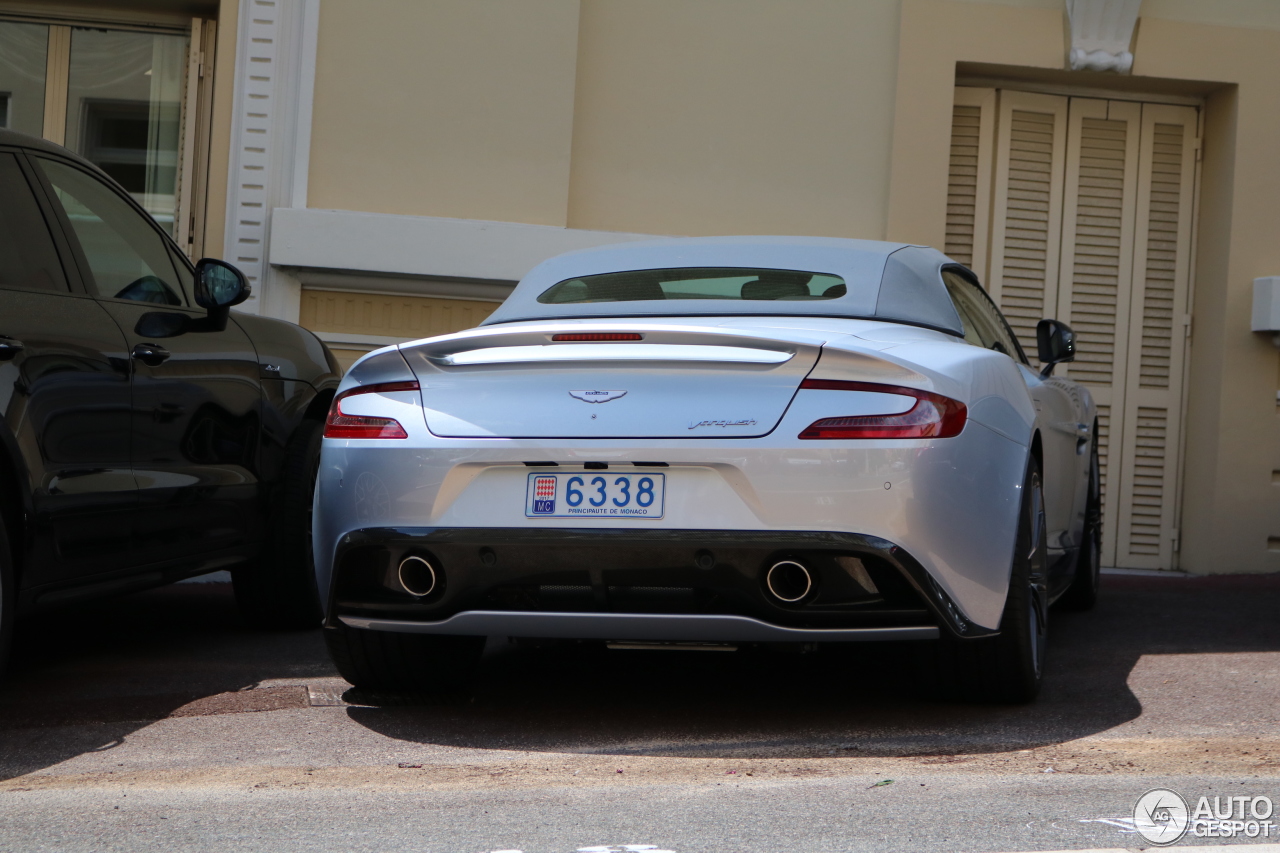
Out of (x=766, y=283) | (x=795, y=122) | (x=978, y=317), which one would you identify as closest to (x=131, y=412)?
(x=766, y=283)

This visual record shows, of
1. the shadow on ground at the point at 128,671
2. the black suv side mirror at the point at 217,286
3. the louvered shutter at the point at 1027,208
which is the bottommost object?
the shadow on ground at the point at 128,671

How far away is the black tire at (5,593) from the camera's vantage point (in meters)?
3.41

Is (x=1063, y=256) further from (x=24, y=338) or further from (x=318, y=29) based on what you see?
(x=24, y=338)

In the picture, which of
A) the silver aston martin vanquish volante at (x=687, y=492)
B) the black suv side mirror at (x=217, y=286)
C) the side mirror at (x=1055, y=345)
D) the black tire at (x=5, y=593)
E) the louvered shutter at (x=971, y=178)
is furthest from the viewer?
the louvered shutter at (x=971, y=178)

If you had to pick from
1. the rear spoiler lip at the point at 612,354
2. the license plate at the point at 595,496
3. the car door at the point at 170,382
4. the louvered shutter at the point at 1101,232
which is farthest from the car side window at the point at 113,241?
the louvered shutter at the point at 1101,232

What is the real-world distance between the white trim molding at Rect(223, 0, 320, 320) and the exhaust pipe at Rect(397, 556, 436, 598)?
454 centimetres

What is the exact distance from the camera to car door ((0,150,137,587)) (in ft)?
11.6

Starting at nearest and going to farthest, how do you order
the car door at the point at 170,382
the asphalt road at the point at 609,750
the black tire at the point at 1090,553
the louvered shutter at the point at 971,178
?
1. the asphalt road at the point at 609,750
2. the car door at the point at 170,382
3. the black tire at the point at 1090,553
4. the louvered shutter at the point at 971,178

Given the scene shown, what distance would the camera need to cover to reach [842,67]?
27.2ft

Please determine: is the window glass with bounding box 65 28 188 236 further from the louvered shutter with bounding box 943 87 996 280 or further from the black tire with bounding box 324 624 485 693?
the black tire with bounding box 324 624 485 693

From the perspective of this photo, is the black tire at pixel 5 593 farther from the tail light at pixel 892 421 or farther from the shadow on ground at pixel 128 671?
the tail light at pixel 892 421

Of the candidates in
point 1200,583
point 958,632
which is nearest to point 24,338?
point 958,632

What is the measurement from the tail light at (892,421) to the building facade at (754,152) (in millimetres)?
4662

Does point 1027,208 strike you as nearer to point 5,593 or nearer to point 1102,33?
point 1102,33
